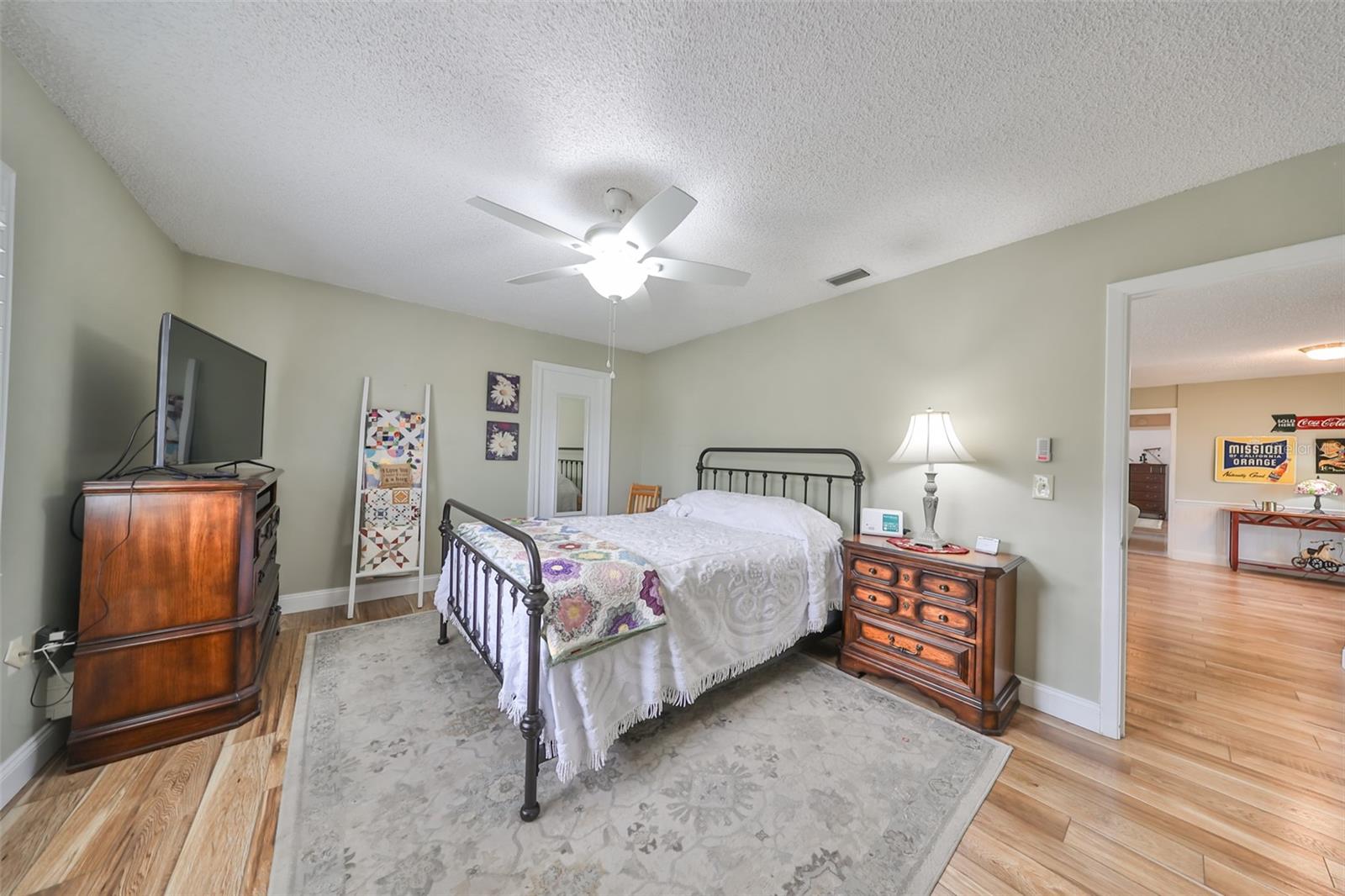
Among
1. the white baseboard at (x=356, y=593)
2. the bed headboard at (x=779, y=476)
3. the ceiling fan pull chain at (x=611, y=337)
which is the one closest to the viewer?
the bed headboard at (x=779, y=476)

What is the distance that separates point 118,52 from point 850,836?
3.46 meters

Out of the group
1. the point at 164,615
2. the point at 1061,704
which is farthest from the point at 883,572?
A: the point at 164,615

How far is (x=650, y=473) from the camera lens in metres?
5.01

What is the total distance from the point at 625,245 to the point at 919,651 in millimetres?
2442

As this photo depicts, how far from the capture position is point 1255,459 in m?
5.32

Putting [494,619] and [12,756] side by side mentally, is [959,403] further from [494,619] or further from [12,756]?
[12,756]

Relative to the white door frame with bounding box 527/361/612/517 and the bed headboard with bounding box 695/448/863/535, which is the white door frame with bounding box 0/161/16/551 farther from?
the bed headboard with bounding box 695/448/863/535

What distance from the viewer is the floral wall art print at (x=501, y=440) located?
13.4ft

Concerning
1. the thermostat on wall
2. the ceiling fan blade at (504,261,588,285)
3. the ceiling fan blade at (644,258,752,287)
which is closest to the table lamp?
the thermostat on wall

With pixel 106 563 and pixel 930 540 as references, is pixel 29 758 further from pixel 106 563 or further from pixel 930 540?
pixel 930 540

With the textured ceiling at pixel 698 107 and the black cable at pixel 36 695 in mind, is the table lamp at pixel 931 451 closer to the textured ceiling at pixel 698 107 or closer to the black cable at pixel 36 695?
the textured ceiling at pixel 698 107

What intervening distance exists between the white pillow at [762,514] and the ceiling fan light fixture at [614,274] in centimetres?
171

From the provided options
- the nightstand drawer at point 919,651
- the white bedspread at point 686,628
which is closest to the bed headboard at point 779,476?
the white bedspread at point 686,628

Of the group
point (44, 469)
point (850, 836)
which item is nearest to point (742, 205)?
point (850, 836)
